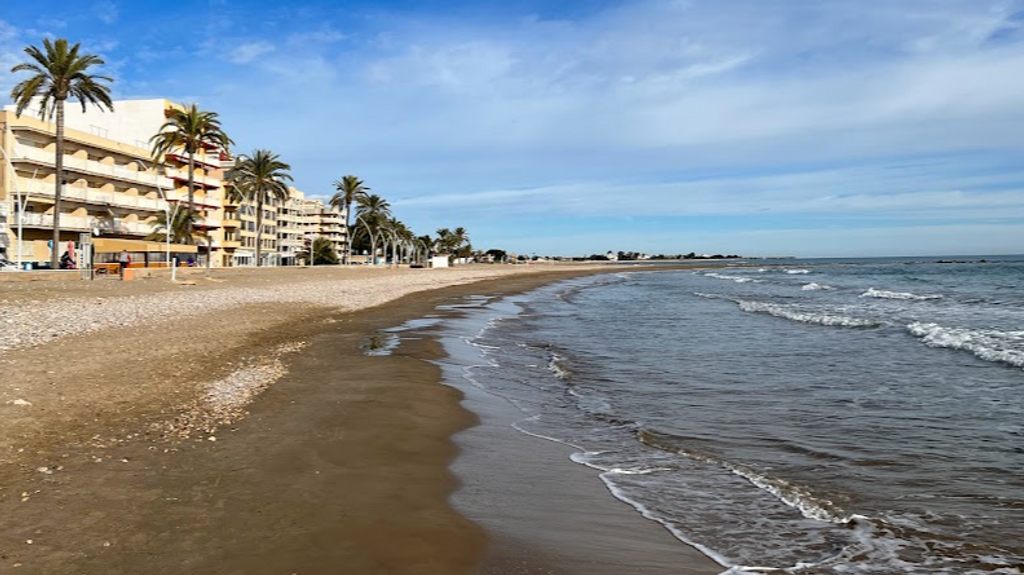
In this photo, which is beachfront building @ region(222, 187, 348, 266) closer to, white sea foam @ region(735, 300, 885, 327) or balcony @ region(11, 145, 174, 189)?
balcony @ region(11, 145, 174, 189)

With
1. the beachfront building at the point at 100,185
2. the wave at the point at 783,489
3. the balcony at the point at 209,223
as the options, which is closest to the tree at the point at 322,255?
the beachfront building at the point at 100,185

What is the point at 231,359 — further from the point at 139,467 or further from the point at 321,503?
the point at 321,503

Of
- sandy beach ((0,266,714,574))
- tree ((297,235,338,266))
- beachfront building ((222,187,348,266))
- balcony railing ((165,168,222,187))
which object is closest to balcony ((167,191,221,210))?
balcony railing ((165,168,222,187))

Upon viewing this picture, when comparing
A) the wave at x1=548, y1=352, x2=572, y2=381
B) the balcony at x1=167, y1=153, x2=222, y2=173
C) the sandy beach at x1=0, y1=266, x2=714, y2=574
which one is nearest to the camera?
the sandy beach at x1=0, y1=266, x2=714, y2=574

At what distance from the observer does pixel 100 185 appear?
6331 cm

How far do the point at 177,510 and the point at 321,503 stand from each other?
3.57ft

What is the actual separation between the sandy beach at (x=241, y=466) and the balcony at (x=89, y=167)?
149ft

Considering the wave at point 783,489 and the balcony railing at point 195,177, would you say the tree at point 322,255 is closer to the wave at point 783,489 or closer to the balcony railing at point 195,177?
the balcony railing at point 195,177

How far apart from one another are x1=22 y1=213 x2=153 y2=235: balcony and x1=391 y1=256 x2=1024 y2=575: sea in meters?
47.6

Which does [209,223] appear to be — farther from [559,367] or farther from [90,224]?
[559,367]

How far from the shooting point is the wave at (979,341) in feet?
53.1

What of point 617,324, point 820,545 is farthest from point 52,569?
point 617,324

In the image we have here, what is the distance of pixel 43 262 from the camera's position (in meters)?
53.8

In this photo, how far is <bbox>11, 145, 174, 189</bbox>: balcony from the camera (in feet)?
174
